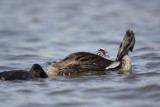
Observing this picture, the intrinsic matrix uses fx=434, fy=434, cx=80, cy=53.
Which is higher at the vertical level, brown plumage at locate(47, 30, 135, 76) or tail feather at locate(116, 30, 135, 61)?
tail feather at locate(116, 30, 135, 61)

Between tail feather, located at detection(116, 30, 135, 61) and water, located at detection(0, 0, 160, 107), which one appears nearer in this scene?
water, located at detection(0, 0, 160, 107)

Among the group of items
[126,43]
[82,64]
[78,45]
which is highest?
[78,45]

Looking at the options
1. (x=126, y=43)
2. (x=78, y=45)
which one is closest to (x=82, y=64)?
(x=126, y=43)

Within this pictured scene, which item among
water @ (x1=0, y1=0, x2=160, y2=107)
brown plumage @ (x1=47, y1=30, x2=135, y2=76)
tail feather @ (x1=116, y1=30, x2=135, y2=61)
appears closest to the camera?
water @ (x1=0, y1=0, x2=160, y2=107)

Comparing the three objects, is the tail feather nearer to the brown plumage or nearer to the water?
the brown plumage

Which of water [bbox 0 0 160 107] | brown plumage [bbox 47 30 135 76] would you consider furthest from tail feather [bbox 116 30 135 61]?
water [bbox 0 0 160 107]

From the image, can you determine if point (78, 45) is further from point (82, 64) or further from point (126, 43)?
point (82, 64)

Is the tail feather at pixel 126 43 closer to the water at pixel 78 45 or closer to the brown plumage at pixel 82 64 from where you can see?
the brown plumage at pixel 82 64

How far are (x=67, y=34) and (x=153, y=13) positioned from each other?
508 centimetres

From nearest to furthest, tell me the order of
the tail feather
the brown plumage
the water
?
the water, the brown plumage, the tail feather

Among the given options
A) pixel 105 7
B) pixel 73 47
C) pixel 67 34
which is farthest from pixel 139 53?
pixel 105 7

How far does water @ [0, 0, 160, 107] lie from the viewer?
8.77 meters

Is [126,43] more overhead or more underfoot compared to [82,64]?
more overhead

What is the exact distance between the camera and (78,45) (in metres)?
15.8
